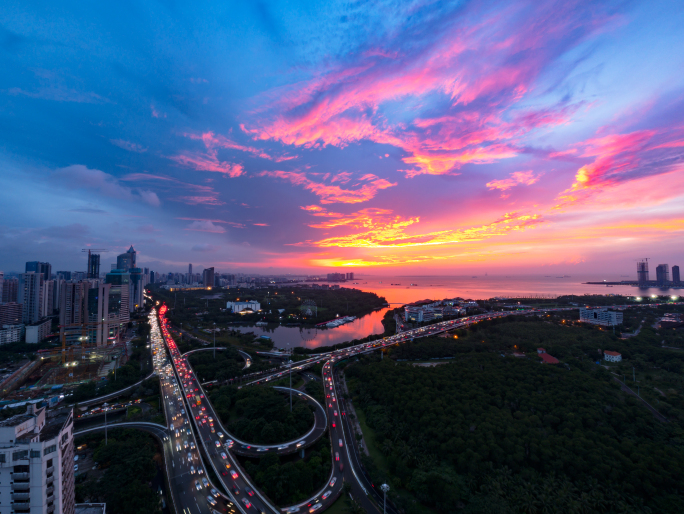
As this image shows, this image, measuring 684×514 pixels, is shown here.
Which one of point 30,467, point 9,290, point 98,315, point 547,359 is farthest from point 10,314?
point 547,359

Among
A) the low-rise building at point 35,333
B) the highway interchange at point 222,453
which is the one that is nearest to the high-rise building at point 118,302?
the low-rise building at point 35,333

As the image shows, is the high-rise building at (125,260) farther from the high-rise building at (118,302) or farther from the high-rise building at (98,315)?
the high-rise building at (98,315)

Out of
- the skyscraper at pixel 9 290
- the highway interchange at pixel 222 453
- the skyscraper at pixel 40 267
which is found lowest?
the highway interchange at pixel 222 453

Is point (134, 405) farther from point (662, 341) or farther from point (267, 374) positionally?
point (662, 341)

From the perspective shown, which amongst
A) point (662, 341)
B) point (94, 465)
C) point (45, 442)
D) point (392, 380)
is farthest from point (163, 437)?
point (662, 341)

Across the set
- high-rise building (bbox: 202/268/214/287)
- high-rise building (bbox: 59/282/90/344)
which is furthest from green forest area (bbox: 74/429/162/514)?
high-rise building (bbox: 202/268/214/287)
